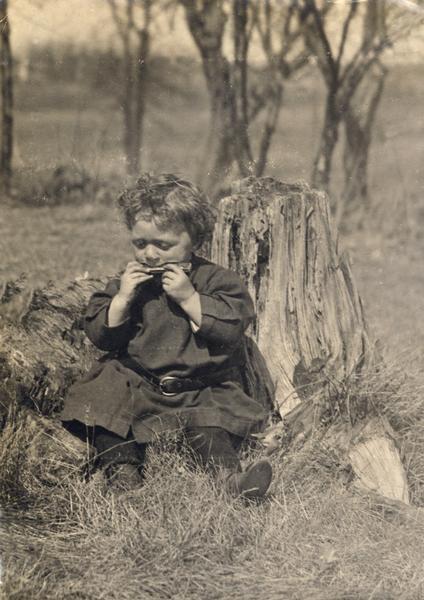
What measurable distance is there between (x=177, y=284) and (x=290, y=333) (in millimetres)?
656

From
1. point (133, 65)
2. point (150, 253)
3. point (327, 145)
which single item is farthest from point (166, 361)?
point (133, 65)

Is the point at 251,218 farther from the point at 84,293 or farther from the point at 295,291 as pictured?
the point at 84,293

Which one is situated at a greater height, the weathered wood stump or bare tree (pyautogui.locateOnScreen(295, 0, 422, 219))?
bare tree (pyautogui.locateOnScreen(295, 0, 422, 219))

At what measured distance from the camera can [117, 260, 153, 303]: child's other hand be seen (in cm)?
258

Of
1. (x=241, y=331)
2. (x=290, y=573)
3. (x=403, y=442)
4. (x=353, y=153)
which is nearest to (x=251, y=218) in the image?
(x=241, y=331)

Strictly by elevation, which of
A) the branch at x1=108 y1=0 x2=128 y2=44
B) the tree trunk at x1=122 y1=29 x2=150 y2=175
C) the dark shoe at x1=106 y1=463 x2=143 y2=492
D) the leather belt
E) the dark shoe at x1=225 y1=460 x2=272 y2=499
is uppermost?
the branch at x1=108 y1=0 x2=128 y2=44

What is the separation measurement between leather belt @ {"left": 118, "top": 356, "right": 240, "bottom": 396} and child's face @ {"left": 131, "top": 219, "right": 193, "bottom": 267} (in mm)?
365

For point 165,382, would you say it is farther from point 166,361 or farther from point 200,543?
point 200,543

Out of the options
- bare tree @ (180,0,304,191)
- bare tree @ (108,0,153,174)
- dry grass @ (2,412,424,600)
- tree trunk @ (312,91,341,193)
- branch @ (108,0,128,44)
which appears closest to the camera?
dry grass @ (2,412,424,600)

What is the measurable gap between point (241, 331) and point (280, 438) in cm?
46

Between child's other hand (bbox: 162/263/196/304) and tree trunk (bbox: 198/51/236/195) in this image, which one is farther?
tree trunk (bbox: 198/51/236/195)

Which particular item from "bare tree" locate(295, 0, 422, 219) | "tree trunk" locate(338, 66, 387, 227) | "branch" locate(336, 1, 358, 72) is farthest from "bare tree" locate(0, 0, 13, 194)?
"tree trunk" locate(338, 66, 387, 227)

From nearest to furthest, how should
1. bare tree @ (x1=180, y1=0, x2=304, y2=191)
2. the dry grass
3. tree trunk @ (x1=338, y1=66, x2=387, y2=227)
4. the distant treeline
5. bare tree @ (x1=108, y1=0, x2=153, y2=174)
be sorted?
the dry grass < bare tree @ (x1=108, y1=0, x2=153, y2=174) < bare tree @ (x1=180, y1=0, x2=304, y2=191) < the distant treeline < tree trunk @ (x1=338, y1=66, x2=387, y2=227)

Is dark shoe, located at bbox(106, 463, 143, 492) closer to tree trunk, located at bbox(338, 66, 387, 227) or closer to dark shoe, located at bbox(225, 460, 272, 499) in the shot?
dark shoe, located at bbox(225, 460, 272, 499)
